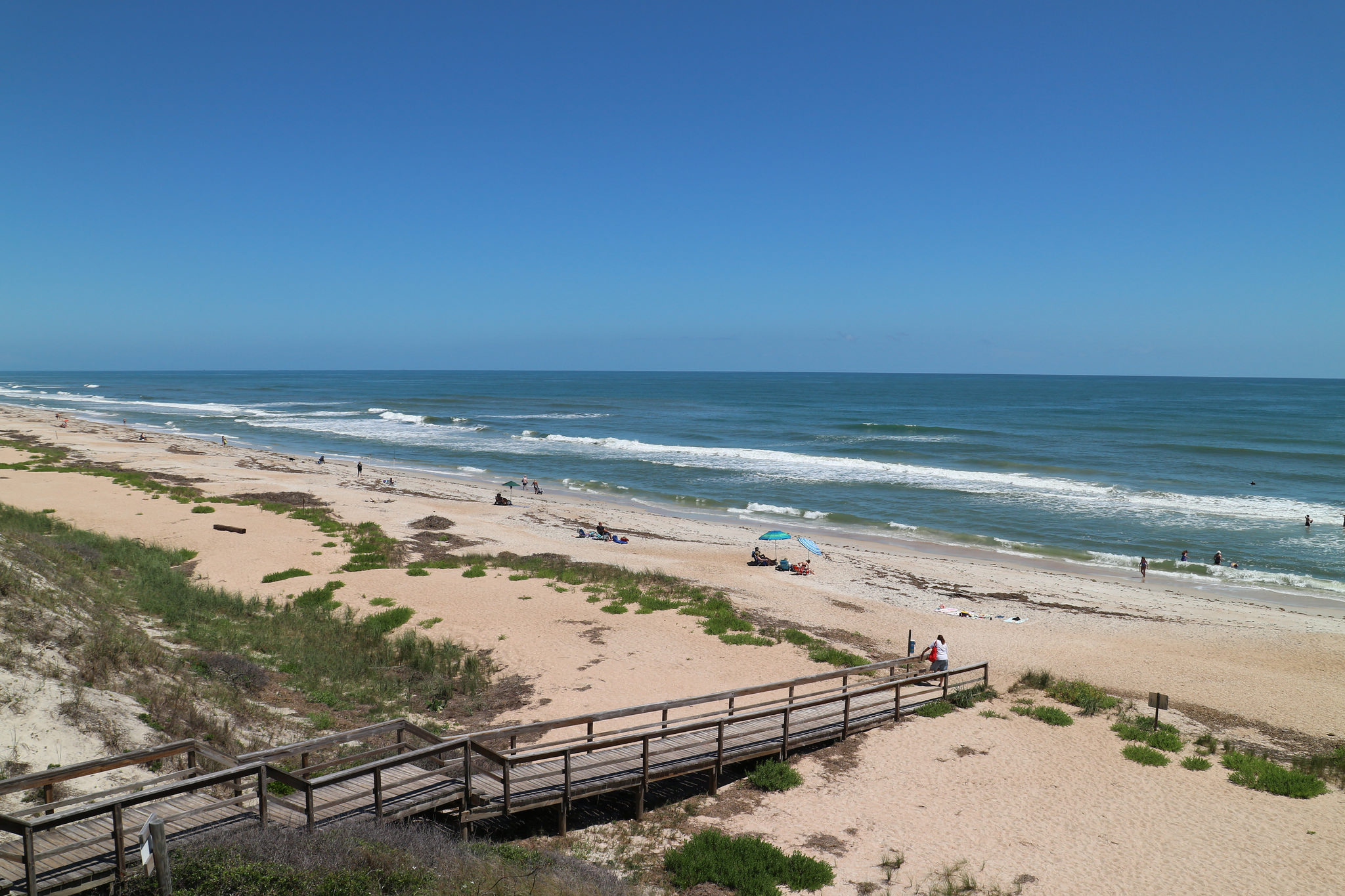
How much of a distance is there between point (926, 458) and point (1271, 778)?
47.6 m

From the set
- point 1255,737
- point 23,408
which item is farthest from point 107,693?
point 23,408

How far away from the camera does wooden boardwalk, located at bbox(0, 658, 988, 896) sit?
235 inches

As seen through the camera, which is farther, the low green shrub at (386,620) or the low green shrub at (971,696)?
the low green shrub at (386,620)

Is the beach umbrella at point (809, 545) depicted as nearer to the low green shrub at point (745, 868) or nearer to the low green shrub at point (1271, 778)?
the low green shrub at point (1271, 778)

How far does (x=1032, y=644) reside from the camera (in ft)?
62.6

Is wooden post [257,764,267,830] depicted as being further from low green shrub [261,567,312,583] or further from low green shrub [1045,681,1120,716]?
low green shrub [261,567,312,583]

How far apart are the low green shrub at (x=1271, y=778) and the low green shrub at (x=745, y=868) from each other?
24.1ft

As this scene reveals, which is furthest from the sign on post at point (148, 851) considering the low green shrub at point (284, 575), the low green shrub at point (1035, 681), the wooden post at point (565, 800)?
the low green shrub at point (284, 575)

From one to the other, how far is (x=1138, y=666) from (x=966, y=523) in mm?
18748

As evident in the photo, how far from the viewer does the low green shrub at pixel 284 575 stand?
67.6ft

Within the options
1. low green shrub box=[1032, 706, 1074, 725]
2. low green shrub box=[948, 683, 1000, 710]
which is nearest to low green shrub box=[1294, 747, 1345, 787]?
low green shrub box=[1032, 706, 1074, 725]

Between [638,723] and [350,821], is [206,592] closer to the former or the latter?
[638,723]

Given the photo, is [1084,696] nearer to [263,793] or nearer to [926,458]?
[263,793]

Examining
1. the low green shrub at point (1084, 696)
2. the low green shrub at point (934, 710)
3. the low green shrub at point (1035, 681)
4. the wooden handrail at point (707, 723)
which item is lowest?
the low green shrub at point (1035, 681)
